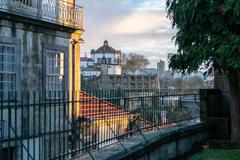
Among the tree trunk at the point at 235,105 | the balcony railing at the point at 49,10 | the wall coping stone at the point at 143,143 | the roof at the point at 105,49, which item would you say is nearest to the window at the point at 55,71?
the balcony railing at the point at 49,10

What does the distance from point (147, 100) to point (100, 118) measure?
2872mm

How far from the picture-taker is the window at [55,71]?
69.8 feet

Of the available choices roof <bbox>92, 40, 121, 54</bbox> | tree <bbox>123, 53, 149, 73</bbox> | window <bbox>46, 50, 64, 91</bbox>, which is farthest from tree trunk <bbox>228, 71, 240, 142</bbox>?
roof <bbox>92, 40, 121, 54</bbox>

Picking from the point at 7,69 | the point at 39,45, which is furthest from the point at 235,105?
the point at 39,45

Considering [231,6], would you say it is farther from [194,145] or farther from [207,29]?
[194,145]

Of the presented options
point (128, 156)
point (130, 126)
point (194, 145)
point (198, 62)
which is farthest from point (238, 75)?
point (128, 156)

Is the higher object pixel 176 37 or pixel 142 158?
pixel 176 37

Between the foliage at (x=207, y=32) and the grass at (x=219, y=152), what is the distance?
7.90ft

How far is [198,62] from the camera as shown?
14727 millimetres

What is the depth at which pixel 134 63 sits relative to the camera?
8062 cm

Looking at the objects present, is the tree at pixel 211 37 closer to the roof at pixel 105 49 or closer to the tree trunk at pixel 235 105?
the tree trunk at pixel 235 105

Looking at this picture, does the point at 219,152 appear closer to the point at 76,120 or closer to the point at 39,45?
the point at 76,120

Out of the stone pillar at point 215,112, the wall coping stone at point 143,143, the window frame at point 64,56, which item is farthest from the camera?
the window frame at point 64,56

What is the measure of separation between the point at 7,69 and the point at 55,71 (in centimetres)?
378
